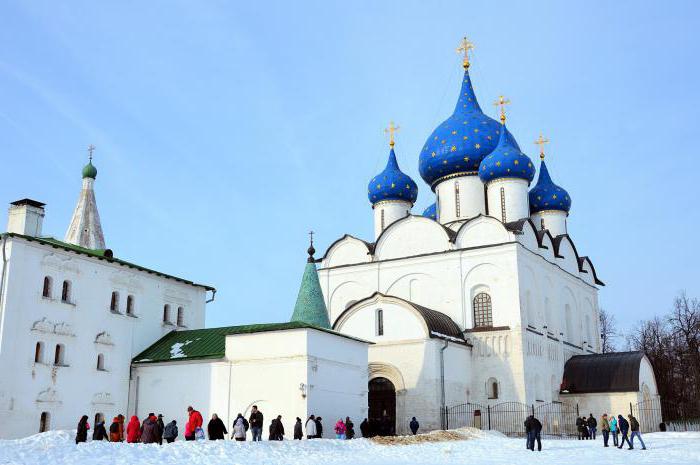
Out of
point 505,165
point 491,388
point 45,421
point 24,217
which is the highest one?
point 505,165

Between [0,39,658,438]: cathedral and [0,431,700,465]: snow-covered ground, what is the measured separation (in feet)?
11.2

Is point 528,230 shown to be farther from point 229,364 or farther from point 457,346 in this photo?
point 229,364

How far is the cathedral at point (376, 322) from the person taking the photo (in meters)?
19.1

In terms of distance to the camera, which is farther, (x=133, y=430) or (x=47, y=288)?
(x=47, y=288)

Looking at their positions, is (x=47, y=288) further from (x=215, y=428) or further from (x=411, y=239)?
(x=411, y=239)

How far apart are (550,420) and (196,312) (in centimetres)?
1268

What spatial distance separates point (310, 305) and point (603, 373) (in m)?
11.4

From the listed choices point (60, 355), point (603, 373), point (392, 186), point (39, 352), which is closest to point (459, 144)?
point (392, 186)

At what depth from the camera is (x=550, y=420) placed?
26.8 m

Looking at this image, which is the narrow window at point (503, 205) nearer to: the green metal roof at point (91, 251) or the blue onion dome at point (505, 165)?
the blue onion dome at point (505, 165)

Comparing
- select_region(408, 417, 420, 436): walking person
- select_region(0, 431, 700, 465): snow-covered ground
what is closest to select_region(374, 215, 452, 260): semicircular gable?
select_region(408, 417, 420, 436): walking person

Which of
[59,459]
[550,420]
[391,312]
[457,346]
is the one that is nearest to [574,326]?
[550,420]

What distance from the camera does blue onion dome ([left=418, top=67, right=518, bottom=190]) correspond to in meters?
30.6

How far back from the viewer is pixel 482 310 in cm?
2698
